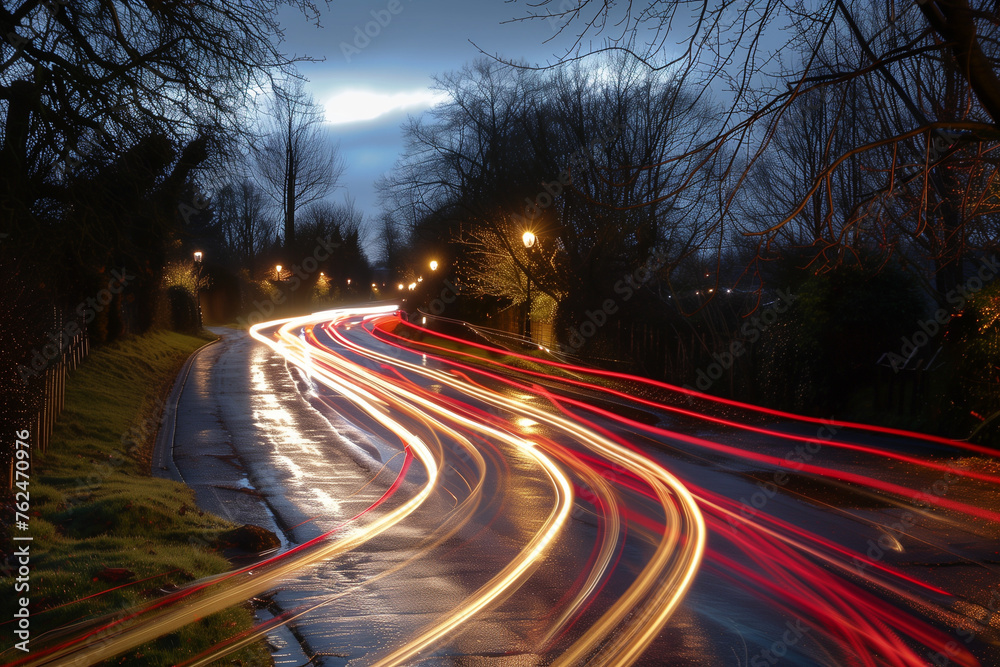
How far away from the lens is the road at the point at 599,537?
5.25 m

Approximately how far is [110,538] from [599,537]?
4.56 meters

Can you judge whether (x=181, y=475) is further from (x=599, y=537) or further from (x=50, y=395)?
(x=599, y=537)

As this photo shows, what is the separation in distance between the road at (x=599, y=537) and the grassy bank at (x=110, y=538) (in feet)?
0.75

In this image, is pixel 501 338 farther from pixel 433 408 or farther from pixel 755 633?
pixel 755 633

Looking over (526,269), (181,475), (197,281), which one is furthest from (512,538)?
(197,281)

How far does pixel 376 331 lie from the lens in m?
44.6

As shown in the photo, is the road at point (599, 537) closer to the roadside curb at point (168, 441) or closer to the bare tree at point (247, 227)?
the roadside curb at point (168, 441)

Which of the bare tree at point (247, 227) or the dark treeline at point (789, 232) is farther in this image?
the bare tree at point (247, 227)

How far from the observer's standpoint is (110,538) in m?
6.59

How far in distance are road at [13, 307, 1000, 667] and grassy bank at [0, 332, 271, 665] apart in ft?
0.75

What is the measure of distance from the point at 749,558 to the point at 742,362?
11.4 m

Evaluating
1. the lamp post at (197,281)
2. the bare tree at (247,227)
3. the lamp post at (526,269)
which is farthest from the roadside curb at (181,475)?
the bare tree at (247,227)

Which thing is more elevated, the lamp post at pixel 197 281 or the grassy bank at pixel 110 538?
the lamp post at pixel 197 281

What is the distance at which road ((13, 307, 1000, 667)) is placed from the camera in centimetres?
525
